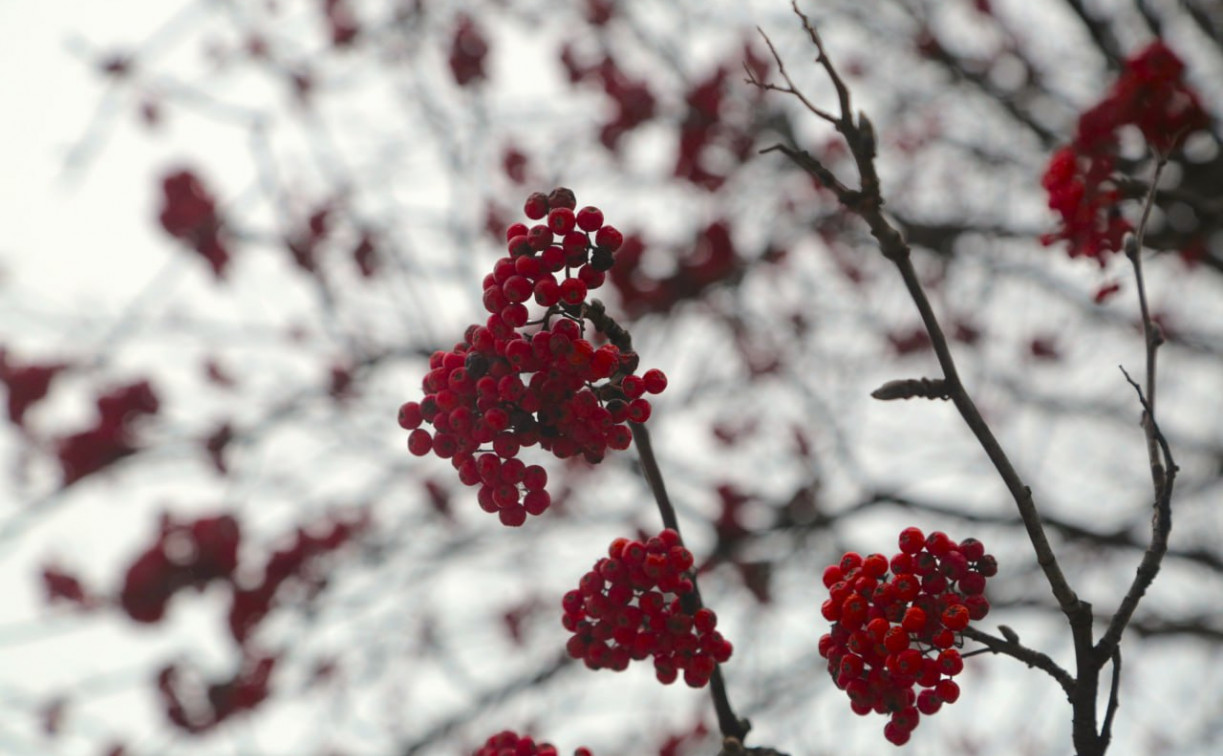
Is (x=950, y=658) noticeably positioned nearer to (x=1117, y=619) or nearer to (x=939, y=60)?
(x=1117, y=619)

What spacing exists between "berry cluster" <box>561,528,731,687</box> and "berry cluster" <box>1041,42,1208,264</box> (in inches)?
49.8

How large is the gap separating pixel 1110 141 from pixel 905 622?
162 cm

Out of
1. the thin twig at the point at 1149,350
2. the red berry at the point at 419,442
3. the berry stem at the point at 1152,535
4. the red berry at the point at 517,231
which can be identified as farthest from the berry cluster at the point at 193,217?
the berry stem at the point at 1152,535

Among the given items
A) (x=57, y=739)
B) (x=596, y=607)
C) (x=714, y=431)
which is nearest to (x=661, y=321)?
(x=714, y=431)

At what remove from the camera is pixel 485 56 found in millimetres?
5426

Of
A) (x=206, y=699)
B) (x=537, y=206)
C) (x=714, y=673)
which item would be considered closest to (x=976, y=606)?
(x=714, y=673)

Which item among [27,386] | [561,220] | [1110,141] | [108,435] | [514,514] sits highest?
[27,386]

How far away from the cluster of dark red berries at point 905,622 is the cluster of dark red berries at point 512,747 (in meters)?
0.52

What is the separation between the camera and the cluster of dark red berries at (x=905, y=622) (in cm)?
133

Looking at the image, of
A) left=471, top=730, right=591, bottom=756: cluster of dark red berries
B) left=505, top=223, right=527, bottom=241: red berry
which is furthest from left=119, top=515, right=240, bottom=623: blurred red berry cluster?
left=505, top=223, right=527, bottom=241: red berry

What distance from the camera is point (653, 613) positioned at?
1528 millimetres

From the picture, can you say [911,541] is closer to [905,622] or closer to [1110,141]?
[905,622]

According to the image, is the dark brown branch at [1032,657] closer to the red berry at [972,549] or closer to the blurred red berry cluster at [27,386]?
the red berry at [972,549]

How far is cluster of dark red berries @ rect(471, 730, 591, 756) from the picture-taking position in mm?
1626
